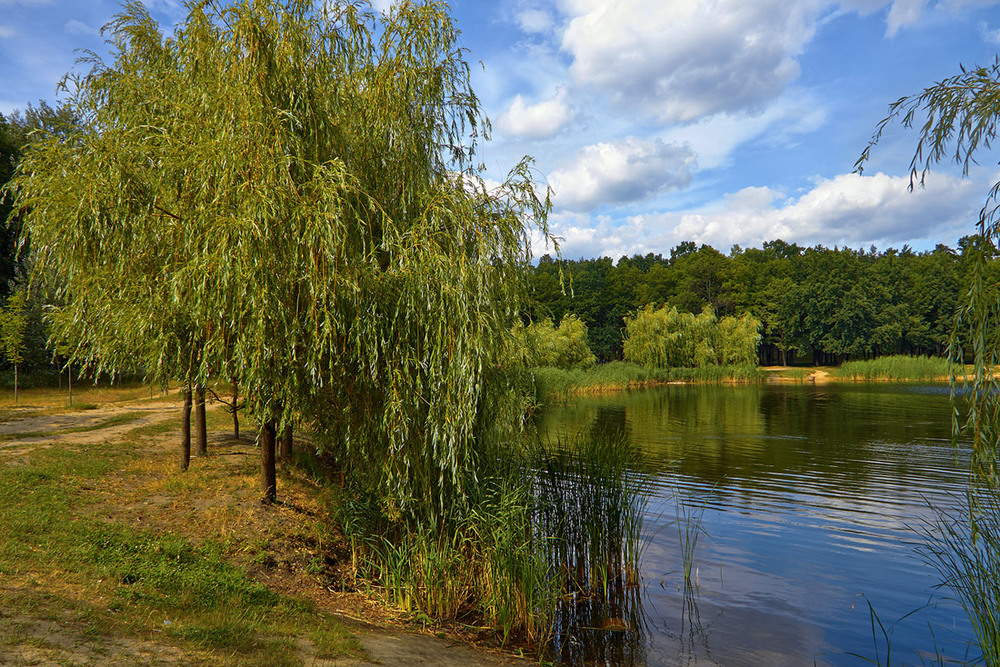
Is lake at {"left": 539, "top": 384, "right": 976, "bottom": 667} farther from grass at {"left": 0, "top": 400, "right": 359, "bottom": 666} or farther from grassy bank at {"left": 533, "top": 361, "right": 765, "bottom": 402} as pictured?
grassy bank at {"left": 533, "top": 361, "right": 765, "bottom": 402}

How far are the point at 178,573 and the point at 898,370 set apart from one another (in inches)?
2439

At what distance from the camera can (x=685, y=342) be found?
59.4 m

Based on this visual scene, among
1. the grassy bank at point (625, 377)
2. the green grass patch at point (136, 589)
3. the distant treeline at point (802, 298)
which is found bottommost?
the green grass patch at point (136, 589)

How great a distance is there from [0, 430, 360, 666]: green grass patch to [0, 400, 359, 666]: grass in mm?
12

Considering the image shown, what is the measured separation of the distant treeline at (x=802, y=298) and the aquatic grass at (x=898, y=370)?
14471 mm

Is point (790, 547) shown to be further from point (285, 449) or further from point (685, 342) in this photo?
→ point (685, 342)

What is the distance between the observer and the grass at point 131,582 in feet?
18.6

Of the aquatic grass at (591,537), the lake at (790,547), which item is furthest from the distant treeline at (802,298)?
the aquatic grass at (591,537)

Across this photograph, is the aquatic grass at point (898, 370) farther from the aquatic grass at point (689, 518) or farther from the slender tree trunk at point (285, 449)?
the slender tree trunk at point (285, 449)

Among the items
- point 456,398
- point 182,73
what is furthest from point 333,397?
point 182,73

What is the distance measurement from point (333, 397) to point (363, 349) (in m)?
0.93

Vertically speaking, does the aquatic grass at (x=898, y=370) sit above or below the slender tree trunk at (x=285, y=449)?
above

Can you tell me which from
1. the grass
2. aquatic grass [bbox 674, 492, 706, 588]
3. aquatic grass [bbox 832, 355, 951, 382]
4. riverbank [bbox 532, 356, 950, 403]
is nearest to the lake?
aquatic grass [bbox 674, 492, 706, 588]

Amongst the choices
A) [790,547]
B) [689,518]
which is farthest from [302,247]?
[790,547]
